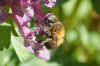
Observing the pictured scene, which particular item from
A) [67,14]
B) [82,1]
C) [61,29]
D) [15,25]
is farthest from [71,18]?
[15,25]

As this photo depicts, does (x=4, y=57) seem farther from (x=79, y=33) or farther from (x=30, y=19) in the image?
(x=79, y=33)

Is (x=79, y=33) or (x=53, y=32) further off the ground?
(x=53, y=32)

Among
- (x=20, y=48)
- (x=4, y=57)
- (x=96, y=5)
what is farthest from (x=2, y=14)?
(x=96, y=5)

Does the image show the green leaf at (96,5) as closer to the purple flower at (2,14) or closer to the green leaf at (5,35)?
the green leaf at (5,35)

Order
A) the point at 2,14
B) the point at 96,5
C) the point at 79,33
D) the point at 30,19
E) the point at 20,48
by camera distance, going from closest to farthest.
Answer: the point at 2,14
the point at 30,19
the point at 20,48
the point at 96,5
the point at 79,33

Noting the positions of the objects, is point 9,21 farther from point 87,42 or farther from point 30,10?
point 87,42

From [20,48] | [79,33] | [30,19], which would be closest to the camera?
[30,19]

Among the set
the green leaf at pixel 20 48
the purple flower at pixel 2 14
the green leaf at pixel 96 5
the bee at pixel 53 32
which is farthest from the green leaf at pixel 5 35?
the green leaf at pixel 96 5
